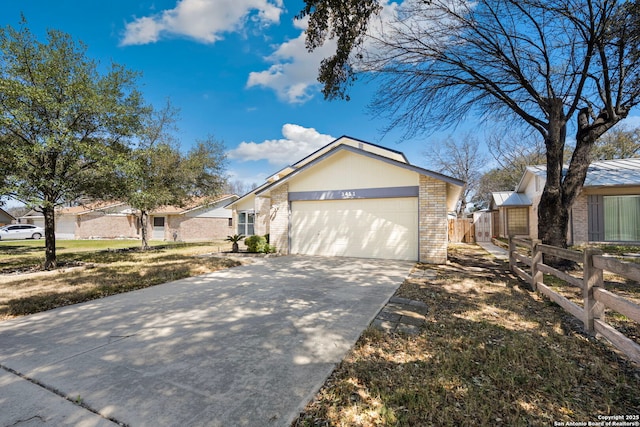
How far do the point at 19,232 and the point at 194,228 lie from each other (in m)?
18.2

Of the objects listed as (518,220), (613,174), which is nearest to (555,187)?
(613,174)

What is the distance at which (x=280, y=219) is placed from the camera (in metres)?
12.6

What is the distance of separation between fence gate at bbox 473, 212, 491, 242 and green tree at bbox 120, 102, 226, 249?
735 inches

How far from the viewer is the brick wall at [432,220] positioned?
31.3 feet

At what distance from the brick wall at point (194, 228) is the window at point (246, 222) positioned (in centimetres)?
476

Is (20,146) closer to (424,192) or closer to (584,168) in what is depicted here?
(424,192)

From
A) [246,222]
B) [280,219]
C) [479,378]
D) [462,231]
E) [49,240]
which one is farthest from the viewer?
[246,222]

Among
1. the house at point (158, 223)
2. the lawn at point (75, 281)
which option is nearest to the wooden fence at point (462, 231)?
the lawn at point (75, 281)

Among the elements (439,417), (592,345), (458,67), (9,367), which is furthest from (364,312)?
(458,67)

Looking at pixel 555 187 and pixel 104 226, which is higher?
pixel 555 187

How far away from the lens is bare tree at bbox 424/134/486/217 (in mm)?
29109

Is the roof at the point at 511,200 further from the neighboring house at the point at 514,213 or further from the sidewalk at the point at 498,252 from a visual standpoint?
the sidewalk at the point at 498,252

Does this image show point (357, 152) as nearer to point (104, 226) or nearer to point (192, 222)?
point (192, 222)

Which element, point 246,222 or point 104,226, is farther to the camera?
point 104,226
